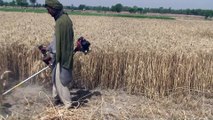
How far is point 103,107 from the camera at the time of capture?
8102mm

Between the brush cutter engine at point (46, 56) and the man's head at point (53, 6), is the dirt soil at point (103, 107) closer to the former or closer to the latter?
the brush cutter engine at point (46, 56)

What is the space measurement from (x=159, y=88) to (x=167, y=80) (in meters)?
0.28

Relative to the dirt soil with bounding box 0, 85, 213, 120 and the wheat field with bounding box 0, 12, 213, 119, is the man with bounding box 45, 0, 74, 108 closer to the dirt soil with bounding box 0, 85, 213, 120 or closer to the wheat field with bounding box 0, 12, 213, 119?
the dirt soil with bounding box 0, 85, 213, 120

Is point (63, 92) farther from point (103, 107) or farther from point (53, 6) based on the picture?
point (53, 6)

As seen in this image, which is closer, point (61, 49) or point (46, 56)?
point (61, 49)

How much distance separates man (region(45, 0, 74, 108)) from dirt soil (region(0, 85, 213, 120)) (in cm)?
39

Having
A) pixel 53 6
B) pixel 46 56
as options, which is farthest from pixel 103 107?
pixel 53 6

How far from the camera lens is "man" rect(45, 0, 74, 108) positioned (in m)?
7.26

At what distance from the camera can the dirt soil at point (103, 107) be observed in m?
7.14

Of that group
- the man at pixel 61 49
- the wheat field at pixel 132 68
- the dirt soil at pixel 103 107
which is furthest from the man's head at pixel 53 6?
the wheat field at pixel 132 68

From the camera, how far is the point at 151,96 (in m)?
9.19

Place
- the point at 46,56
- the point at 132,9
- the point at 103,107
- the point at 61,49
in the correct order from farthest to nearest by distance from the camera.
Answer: the point at 132,9, the point at 103,107, the point at 46,56, the point at 61,49

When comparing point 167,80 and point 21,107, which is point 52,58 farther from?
point 167,80

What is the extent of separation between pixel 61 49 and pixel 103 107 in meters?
1.67
